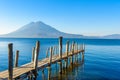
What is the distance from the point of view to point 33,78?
59.8ft

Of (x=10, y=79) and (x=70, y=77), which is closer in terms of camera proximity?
(x=10, y=79)

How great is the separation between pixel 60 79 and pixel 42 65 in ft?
14.4

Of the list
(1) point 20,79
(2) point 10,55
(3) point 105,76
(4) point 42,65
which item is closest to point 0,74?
(1) point 20,79

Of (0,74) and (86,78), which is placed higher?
(0,74)

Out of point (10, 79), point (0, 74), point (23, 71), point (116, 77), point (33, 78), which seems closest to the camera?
point (10, 79)

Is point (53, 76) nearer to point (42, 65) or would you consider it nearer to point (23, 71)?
point (42, 65)

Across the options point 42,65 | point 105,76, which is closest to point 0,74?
point 42,65

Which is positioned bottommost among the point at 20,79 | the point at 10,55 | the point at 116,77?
the point at 116,77

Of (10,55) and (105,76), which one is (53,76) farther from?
(10,55)

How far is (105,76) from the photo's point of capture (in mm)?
25688

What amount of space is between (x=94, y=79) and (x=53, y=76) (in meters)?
4.90

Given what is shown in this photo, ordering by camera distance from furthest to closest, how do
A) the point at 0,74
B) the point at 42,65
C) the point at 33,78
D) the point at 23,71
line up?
1. the point at 42,65
2. the point at 33,78
3. the point at 23,71
4. the point at 0,74

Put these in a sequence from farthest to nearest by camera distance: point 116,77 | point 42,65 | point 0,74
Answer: point 116,77 → point 42,65 → point 0,74

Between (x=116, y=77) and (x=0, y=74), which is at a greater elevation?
(x=0, y=74)
